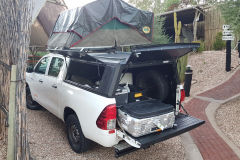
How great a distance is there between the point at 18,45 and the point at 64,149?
7.00 feet

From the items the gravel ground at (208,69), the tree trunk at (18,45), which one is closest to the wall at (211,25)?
the gravel ground at (208,69)

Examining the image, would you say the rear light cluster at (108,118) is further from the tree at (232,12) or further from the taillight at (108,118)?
the tree at (232,12)

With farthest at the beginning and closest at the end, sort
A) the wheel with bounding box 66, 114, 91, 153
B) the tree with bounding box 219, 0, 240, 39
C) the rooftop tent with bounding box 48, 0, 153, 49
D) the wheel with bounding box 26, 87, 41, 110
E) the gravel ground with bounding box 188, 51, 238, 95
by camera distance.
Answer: the gravel ground with bounding box 188, 51, 238, 95 → the rooftop tent with bounding box 48, 0, 153, 49 → the wheel with bounding box 26, 87, 41, 110 → the tree with bounding box 219, 0, 240, 39 → the wheel with bounding box 66, 114, 91, 153

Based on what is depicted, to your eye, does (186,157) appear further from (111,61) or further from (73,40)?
(73,40)

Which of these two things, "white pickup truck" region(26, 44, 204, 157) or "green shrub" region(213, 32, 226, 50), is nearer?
"white pickup truck" region(26, 44, 204, 157)

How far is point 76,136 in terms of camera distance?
155 inches

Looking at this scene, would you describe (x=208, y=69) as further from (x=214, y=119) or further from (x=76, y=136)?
(x=76, y=136)

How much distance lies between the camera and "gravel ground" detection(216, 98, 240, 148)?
15.5 feet

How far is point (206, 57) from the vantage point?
1175 centimetres

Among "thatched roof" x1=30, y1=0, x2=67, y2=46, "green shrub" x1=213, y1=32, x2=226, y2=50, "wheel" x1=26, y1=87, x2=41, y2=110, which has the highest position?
"thatched roof" x1=30, y1=0, x2=67, y2=46

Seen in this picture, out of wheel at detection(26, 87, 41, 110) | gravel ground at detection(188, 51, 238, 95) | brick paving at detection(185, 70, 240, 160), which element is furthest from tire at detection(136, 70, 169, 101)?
gravel ground at detection(188, 51, 238, 95)

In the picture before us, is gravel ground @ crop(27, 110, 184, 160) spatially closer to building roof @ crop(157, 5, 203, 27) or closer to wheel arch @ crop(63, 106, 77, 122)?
wheel arch @ crop(63, 106, 77, 122)

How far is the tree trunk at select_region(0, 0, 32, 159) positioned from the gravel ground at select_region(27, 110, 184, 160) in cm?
96

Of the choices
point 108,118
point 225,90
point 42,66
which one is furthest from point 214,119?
point 42,66
